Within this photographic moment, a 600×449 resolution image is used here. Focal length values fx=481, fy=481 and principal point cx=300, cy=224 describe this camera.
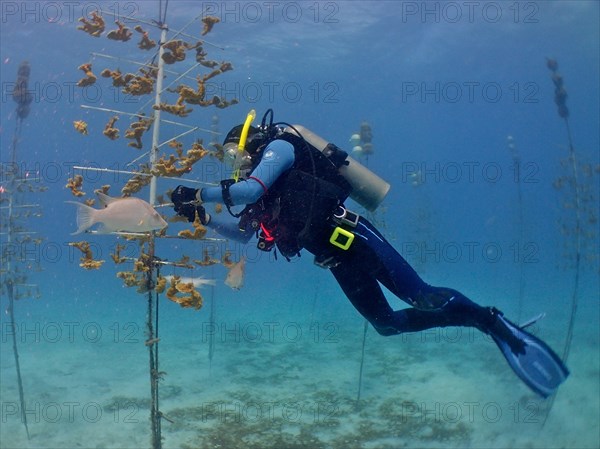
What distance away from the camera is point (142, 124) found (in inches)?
207

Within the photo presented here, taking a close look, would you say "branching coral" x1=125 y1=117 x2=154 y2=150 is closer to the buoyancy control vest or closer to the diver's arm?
the diver's arm

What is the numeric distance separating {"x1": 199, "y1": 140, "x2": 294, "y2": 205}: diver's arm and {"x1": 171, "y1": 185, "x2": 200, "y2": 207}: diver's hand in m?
0.07

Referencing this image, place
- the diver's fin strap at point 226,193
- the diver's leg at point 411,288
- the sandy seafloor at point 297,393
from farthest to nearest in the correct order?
1. the sandy seafloor at point 297,393
2. the diver's leg at point 411,288
3. the diver's fin strap at point 226,193

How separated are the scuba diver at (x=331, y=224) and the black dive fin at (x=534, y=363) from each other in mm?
11

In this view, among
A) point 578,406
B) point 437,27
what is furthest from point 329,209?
point 437,27

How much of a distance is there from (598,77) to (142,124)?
2198 inches

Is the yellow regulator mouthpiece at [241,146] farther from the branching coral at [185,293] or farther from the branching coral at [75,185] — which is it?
the branching coral at [75,185]

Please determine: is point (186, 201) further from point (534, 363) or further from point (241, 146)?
point (534, 363)

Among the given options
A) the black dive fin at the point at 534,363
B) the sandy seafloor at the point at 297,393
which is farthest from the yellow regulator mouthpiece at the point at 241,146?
the sandy seafloor at the point at 297,393

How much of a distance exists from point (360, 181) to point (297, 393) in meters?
8.24

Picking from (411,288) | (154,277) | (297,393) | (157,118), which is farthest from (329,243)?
(297,393)

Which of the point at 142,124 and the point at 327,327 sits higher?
the point at 142,124

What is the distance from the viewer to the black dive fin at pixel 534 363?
5.36m

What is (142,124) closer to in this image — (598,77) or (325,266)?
(325,266)
